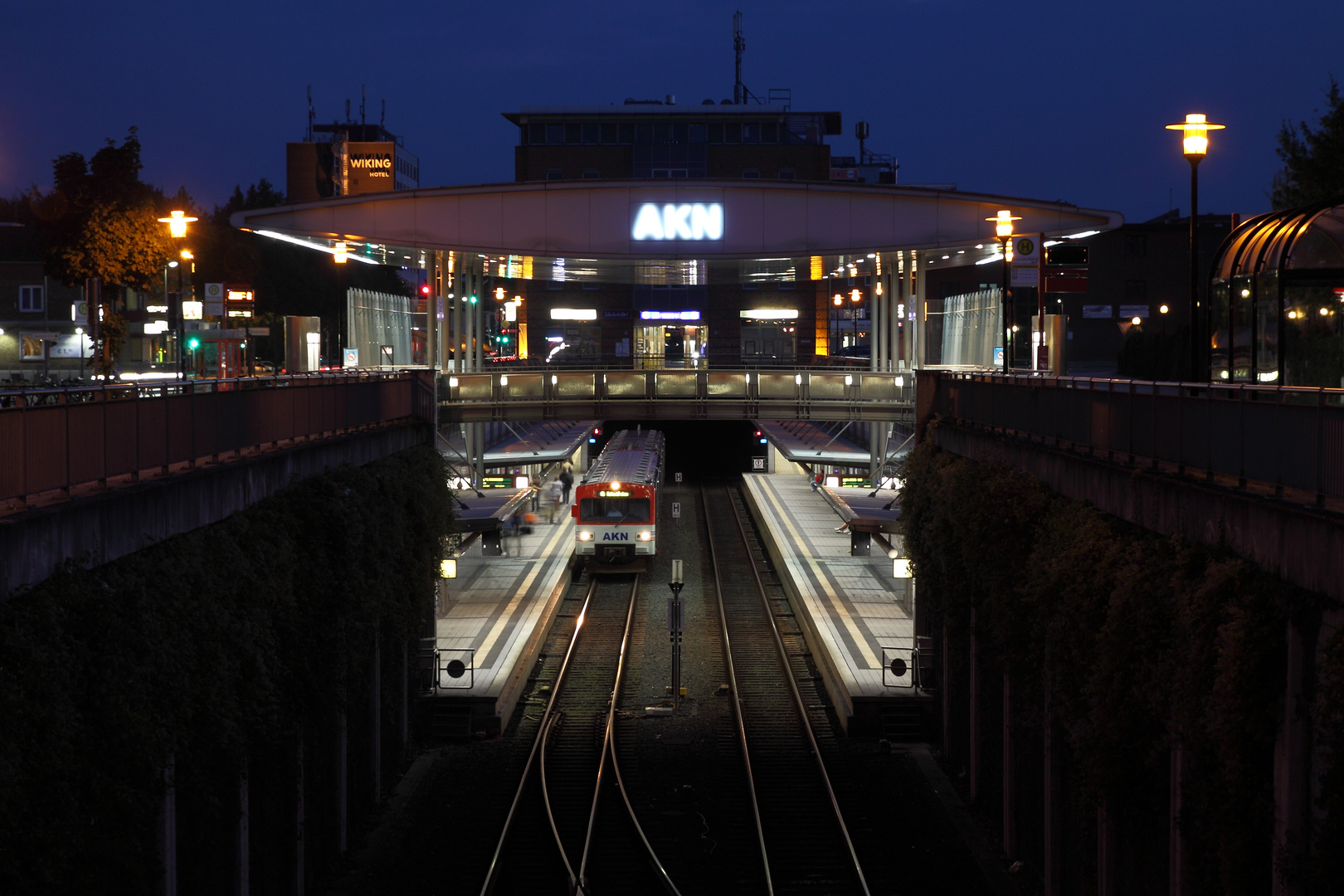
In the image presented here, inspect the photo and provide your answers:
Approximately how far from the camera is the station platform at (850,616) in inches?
922

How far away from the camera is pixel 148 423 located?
41.1 feet

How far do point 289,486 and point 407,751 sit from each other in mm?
7755

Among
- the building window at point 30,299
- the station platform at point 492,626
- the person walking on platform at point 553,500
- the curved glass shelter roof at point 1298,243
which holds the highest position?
the building window at point 30,299

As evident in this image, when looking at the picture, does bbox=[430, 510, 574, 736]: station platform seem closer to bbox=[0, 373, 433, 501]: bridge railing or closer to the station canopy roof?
bbox=[0, 373, 433, 501]: bridge railing

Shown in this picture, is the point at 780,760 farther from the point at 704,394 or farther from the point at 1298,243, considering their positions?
the point at 704,394

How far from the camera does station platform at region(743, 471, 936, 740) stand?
23.4 metres

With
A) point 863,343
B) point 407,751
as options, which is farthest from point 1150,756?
point 863,343

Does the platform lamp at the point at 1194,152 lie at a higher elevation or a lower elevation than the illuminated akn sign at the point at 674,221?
lower

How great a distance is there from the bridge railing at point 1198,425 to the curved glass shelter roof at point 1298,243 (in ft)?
8.77

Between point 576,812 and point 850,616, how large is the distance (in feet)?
40.4

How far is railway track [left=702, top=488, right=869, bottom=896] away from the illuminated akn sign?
1007 cm

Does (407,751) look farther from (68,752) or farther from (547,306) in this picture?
(547,306)

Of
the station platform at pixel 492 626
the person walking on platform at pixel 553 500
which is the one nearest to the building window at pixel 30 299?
the person walking on platform at pixel 553 500

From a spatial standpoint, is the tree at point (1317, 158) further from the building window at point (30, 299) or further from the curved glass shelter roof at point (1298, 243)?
the building window at point (30, 299)
